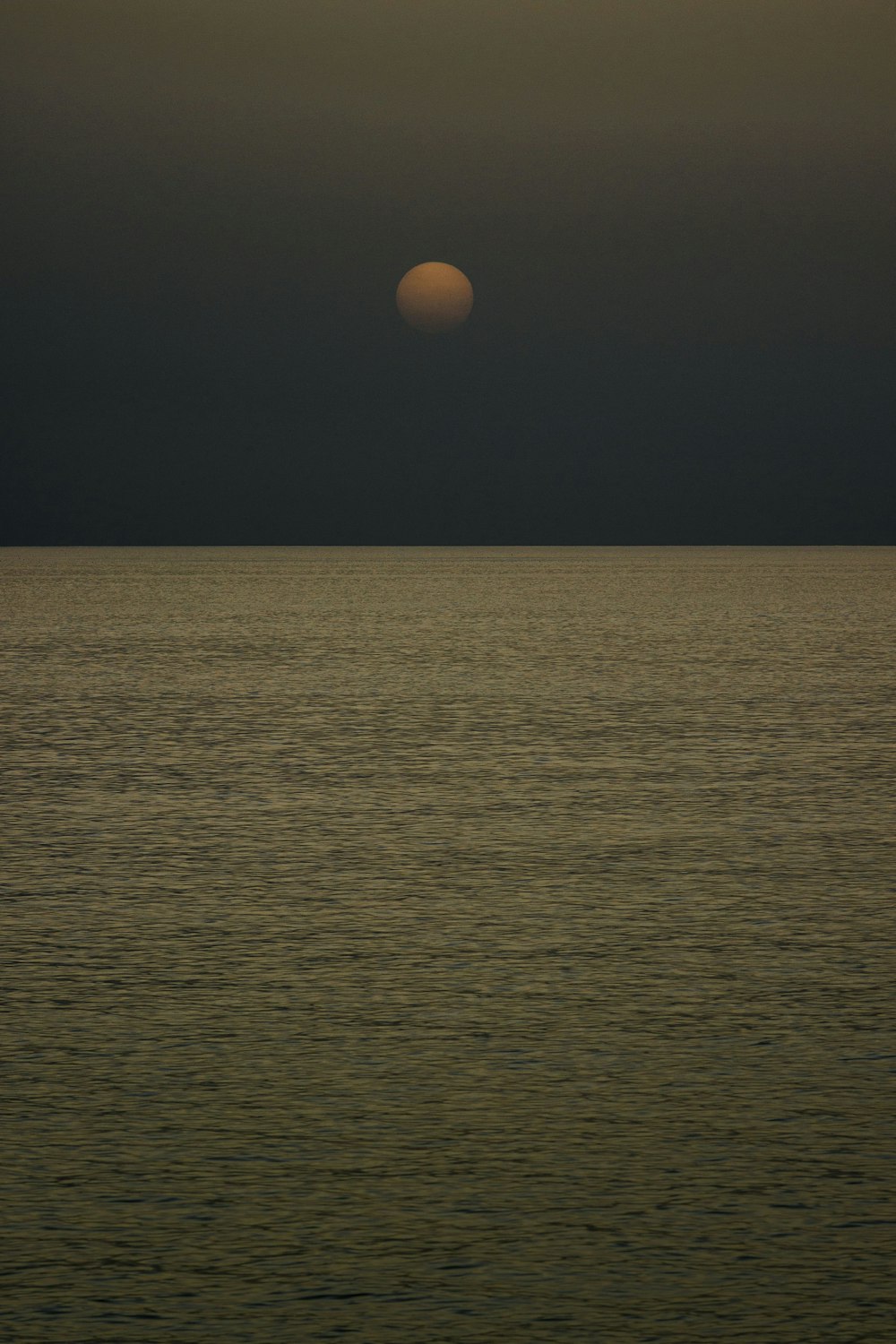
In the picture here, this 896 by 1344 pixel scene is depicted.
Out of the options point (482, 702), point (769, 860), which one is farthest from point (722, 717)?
point (769, 860)

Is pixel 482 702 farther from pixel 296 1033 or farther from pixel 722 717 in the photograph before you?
pixel 296 1033

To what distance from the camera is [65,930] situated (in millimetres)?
10367

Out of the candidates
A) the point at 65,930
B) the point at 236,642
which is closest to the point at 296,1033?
the point at 65,930

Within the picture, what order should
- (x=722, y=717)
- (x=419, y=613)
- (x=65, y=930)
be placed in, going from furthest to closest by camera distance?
(x=419, y=613) → (x=722, y=717) → (x=65, y=930)

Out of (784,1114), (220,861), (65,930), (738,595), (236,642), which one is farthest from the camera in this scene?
(738,595)

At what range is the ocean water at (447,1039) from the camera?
529 centimetres

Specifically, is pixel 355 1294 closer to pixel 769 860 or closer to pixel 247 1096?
pixel 247 1096

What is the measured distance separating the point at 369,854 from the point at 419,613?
184 feet

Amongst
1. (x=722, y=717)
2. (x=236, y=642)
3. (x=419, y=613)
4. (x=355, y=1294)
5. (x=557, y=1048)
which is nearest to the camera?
(x=355, y=1294)

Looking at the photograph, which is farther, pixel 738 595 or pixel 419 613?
pixel 738 595

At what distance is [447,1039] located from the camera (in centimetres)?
796

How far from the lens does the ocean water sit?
529 centimetres

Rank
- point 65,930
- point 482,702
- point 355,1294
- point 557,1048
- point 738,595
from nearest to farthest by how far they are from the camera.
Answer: point 355,1294
point 557,1048
point 65,930
point 482,702
point 738,595

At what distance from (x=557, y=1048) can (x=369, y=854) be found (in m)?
5.29
